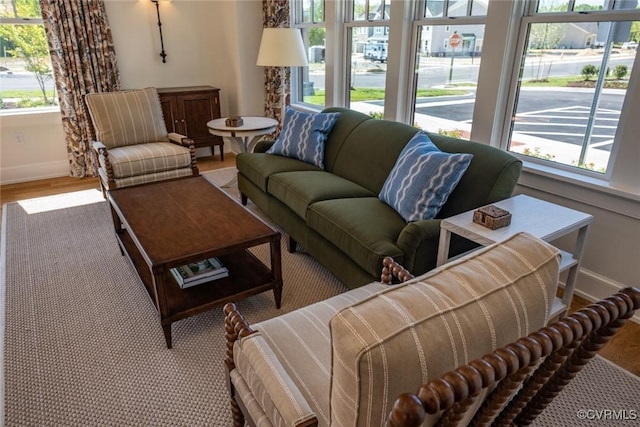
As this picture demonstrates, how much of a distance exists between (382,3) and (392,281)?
2.84 meters

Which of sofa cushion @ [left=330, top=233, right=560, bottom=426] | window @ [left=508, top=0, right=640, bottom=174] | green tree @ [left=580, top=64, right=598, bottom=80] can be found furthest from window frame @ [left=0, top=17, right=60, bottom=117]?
sofa cushion @ [left=330, top=233, right=560, bottom=426]

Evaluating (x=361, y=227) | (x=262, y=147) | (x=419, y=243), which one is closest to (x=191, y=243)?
(x=361, y=227)

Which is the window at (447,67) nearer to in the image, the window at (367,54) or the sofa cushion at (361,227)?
the window at (367,54)

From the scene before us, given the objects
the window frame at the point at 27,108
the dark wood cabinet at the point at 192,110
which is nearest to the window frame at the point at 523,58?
the dark wood cabinet at the point at 192,110

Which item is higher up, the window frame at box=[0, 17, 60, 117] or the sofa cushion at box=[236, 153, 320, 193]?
the window frame at box=[0, 17, 60, 117]

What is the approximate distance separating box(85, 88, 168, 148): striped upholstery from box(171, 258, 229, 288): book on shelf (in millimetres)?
2120

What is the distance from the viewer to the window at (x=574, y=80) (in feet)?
7.38

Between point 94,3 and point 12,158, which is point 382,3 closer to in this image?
point 94,3

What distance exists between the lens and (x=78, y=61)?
4.31 meters

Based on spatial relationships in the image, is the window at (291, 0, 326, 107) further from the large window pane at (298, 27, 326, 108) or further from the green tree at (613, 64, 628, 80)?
the green tree at (613, 64, 628, 80)

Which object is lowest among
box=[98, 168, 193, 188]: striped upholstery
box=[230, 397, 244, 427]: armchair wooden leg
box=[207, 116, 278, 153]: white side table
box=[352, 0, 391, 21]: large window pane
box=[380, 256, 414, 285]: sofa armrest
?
box=[230, 397, 244, 427]: armchair wooden leg

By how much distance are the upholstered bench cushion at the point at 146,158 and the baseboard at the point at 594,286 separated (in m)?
3.22

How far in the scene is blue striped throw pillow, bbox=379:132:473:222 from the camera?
2.24m

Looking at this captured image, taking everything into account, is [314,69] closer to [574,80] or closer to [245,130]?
[245,130]
